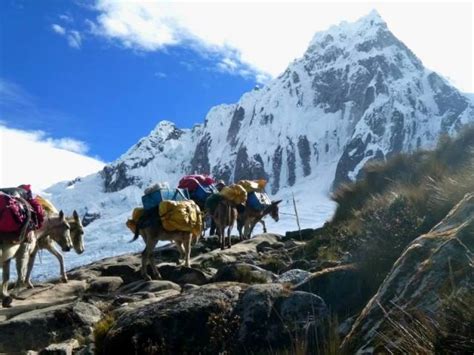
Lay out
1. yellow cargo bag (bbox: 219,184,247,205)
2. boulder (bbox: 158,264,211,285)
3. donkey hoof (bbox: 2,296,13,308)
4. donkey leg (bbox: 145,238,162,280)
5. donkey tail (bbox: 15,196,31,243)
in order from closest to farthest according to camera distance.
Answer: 1. donkey hoof (bbox: 2,296,13,308)
2. donkey tail (bbox: 15,196,31,243)
3. boulder (bbox: 158,264,211,285)
4. donkey leg (bbox: 145,238,162,280)
5. yellow cargo bag (bbox: 219,184,247,205)

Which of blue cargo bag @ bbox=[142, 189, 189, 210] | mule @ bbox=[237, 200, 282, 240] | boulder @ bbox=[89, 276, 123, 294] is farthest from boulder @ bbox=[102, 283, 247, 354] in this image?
mule @ bbox=[237, 200, 282, 240]

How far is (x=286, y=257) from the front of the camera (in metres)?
12.5

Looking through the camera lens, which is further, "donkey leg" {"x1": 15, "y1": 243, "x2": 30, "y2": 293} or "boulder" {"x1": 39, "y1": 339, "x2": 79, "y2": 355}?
"donkey leg" {"x1": 15, "y1": 243, "x2": 30, "y2": 293}

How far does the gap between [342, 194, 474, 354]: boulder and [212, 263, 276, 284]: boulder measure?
11.2 feet

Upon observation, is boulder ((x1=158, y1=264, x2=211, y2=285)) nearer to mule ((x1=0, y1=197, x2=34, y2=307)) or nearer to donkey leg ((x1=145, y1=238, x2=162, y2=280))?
donkey leg ((x1=145, y1=238, x2=162, y2=280))

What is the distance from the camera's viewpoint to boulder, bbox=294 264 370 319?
543 centimetres

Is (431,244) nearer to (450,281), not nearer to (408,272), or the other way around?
(408,272)

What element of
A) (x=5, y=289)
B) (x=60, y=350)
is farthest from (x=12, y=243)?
(x=60, y=350)

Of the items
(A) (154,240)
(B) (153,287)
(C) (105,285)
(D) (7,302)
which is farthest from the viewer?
(A) (154,240)

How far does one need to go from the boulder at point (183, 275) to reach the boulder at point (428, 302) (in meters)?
6.28

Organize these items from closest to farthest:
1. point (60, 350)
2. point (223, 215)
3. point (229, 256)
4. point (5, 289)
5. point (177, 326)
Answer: point (177, 326) < point (60, 350) < point (5, 289) < point (229, 256) < point (223, 215)

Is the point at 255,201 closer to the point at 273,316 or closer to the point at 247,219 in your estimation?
the point at 247,219

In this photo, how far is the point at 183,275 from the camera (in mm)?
11195

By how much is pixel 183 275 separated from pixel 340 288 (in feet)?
19.3
